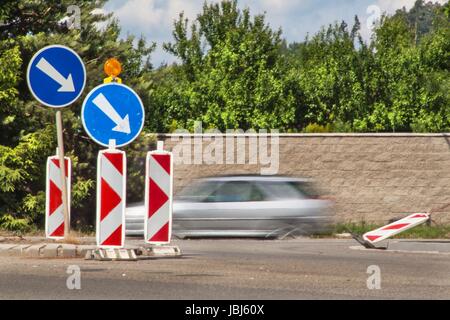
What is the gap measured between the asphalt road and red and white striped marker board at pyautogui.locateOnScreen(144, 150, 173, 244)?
1.35 feet

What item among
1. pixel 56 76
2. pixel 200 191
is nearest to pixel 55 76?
pixel 56 76

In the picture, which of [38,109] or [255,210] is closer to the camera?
[255,210]

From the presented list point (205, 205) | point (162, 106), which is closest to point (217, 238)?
point (205, 205)

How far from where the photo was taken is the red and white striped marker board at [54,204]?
1555 cm

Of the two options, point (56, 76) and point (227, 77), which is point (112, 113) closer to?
point (56, 76)

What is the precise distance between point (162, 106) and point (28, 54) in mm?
14357

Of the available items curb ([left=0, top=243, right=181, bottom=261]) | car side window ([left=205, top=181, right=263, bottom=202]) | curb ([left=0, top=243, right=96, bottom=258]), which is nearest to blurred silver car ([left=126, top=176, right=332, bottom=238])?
car side window ([left=205, top=181, right=263, bottom=202])

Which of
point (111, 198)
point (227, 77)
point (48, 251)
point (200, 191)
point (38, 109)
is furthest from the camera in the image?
point (227, 77)

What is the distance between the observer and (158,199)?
1462cm

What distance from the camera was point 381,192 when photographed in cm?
2827

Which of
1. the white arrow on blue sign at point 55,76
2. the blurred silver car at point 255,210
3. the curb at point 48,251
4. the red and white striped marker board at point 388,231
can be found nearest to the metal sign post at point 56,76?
the white arrow on blue sign at point 55,76

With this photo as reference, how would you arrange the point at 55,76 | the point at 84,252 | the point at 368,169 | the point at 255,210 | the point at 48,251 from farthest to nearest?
the point at 368,169 < the point at 255,210 < the point at 84,252 < the point at 48,251 < the point at 55,76

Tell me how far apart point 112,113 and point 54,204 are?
2.03 metres

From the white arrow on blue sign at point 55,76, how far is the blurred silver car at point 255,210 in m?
8.00
